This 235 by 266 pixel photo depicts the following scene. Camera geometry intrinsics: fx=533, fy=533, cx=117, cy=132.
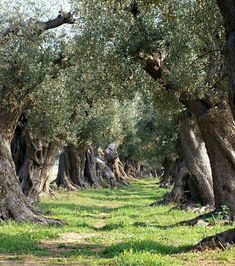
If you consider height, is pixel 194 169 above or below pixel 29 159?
below

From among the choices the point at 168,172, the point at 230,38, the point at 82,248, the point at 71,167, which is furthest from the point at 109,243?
the point at 168,172

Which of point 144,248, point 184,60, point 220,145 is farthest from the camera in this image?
point 220,145

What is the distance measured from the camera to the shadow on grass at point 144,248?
40.6 feet

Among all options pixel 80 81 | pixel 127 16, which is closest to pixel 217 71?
pixel 127 16

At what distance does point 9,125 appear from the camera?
23.5 metres

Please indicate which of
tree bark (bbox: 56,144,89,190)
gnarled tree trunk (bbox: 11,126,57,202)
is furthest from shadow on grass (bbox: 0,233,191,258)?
tree bark (bbox: 56,144,89,190)

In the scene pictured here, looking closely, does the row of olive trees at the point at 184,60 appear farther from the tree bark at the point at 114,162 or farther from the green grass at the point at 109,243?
the tree bark at the point at 114,162

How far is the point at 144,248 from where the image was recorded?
12625 millimetres

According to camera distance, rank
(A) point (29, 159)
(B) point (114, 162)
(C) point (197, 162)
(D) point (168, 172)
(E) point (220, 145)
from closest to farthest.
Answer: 1. (E) point (220, 145)
2. (C) point (197, 162)
3. (A) point (29, 159)
4. (D) point (168, 172)
5. (B) point (114, 162)

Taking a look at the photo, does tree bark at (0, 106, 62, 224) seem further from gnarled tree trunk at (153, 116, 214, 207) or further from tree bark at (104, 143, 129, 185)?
tree bark at (104, 143, 129, 185)

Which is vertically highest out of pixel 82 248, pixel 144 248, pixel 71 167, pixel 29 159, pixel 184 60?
pixel 184 60

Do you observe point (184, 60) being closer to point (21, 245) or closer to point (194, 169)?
point (194, 169)

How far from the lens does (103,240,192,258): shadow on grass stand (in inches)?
487

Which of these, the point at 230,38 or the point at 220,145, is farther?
the point at 220,145
